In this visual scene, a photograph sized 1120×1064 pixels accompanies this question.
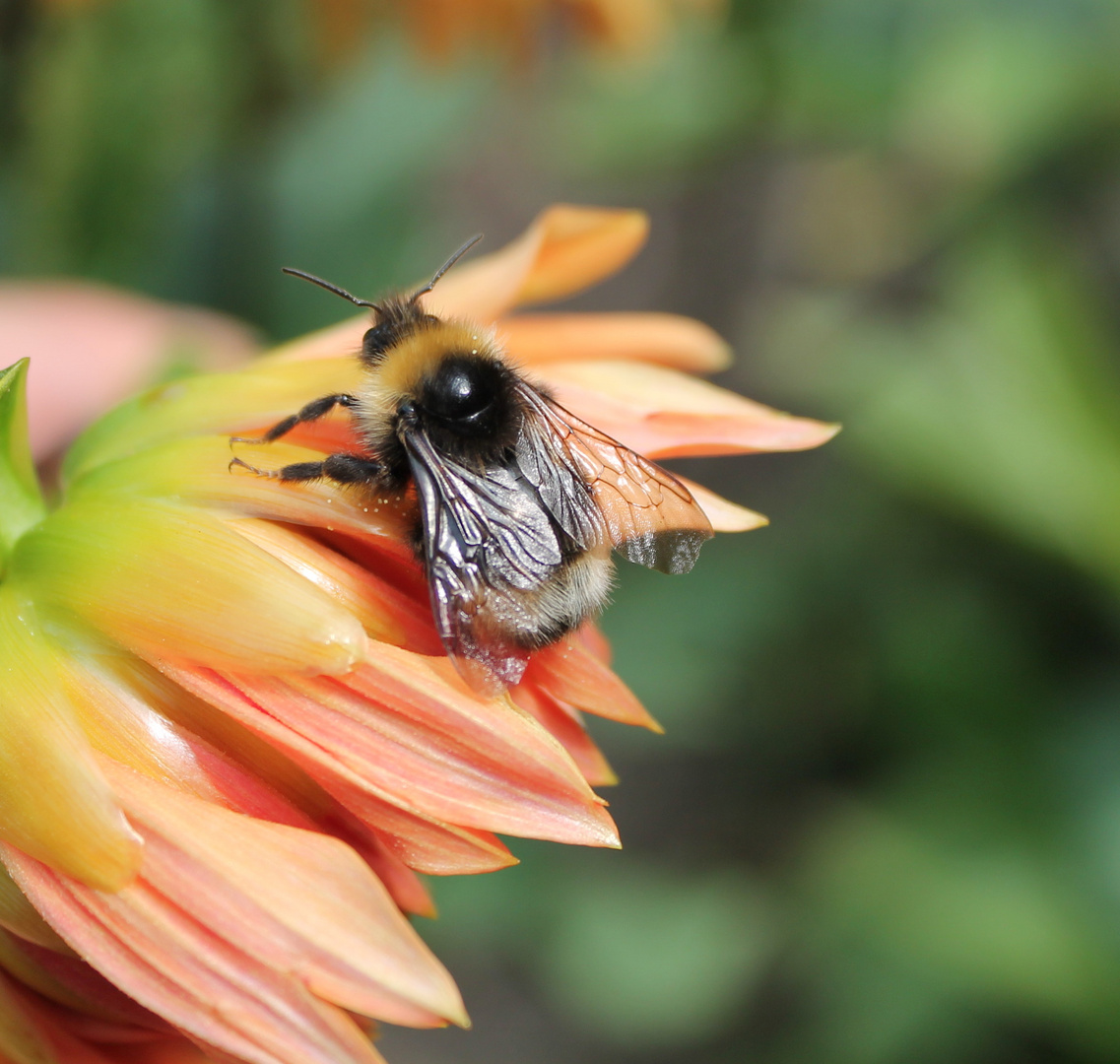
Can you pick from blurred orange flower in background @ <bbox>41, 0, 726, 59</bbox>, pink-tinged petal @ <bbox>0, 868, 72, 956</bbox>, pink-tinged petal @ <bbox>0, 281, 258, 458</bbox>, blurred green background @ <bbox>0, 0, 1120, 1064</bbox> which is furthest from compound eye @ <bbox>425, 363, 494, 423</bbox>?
blurred orange flower in background @ <bbox>41, 0, 726, 59</bbox>

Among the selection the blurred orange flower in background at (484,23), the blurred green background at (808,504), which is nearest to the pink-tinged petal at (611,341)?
the blurred green background at (808,504)

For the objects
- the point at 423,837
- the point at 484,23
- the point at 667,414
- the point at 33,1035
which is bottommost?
the point at 33,1035

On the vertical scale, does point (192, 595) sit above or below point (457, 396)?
below

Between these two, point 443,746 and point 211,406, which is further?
point 211,406

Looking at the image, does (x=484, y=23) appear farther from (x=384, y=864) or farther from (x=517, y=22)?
(x=384, y=864)

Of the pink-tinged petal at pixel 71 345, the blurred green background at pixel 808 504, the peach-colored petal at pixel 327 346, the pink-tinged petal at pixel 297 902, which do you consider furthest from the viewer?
the blurred green background at pixel 808 504

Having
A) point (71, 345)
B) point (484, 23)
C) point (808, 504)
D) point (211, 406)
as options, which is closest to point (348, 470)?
point (211, 406)

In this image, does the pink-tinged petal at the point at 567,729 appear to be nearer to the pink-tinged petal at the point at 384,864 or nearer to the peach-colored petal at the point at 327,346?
the pink-tinged petal at the point at 384,864
